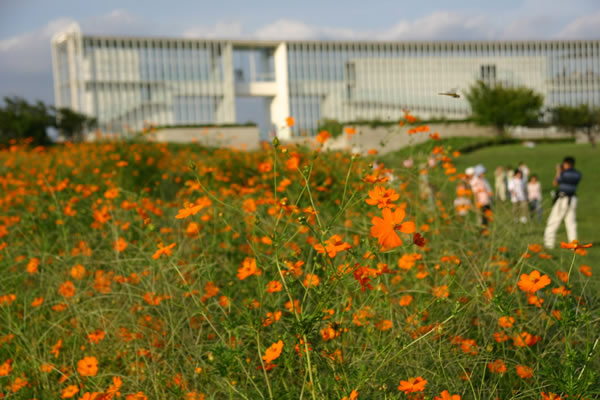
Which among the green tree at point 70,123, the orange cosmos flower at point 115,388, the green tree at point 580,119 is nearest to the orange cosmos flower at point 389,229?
the orange cosmos flower at point 115,388

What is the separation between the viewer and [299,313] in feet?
6.11

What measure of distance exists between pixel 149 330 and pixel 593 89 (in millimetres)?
61308

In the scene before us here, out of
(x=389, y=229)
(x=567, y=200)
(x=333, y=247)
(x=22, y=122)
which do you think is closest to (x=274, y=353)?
(x=333, y=247)

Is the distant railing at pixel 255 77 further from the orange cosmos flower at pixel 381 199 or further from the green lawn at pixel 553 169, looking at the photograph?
the orange cosmos flower at pixel 381 199

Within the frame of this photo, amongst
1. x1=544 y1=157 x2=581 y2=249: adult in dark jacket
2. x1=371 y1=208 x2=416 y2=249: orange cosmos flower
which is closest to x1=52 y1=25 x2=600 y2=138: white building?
x1=544 y1=157 x2=581 y2=249: adult in dark jacket

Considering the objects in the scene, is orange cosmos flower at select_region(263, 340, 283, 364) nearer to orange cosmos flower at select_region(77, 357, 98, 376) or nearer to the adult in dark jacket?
orange cosmos flower at select_region(77, 357, 98, 376)

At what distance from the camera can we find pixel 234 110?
168ft

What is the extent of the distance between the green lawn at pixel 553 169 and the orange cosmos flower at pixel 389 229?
2817mm

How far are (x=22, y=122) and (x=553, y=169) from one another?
25.3 metres

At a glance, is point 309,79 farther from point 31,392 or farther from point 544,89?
point 31,392

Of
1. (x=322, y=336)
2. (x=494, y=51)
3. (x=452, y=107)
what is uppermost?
(x=494, y=51)

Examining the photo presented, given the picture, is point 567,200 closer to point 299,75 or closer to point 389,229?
point 389,229

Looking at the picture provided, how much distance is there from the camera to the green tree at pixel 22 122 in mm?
30712

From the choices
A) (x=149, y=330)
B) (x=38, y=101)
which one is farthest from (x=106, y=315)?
(x=38, y=101)
